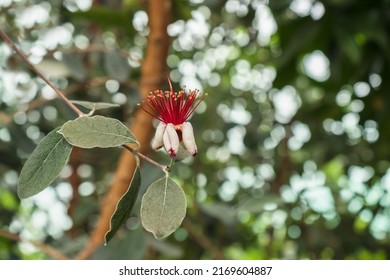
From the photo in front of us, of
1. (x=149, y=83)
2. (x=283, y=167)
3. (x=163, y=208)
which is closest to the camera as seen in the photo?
(x=163, y=208)

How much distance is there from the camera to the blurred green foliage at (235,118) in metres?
1.10

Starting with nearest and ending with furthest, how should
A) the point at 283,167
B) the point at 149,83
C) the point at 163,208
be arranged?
the point at 163,208, the point at 149,83, the point at 283,167

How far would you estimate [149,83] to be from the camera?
0.92 m

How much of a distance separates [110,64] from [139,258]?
0.37 metres

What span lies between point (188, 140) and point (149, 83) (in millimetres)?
508

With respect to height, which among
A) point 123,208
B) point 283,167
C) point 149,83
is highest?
point 123,208

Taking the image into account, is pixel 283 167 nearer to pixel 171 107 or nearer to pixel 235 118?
pixel 235 118

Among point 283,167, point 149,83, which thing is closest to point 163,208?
point 149,83

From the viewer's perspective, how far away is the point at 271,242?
156cm

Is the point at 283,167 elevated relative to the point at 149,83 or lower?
lower

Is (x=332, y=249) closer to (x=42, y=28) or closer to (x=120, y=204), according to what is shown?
(x=42, y=28)

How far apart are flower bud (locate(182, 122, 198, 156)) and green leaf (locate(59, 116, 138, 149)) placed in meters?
0.04

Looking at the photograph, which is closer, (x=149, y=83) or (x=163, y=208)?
(x=163, y=208)

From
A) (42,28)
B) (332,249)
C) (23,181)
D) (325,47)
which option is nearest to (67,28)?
(42,28)
